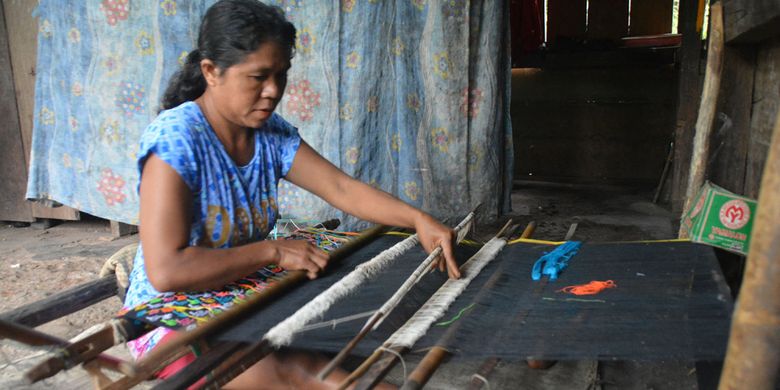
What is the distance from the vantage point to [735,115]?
2598 mm

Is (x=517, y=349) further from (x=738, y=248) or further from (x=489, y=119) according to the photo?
(x=489, y=119)

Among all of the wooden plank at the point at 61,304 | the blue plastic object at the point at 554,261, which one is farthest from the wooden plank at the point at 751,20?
the wooden plank at the point at 61,304

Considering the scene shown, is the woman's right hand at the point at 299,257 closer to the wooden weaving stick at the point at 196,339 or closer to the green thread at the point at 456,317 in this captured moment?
the wooden weaving stick at the point at 196,339

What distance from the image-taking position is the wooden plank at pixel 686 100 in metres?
5.28

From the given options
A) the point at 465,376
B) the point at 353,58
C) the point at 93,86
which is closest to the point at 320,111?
the point at 353,58

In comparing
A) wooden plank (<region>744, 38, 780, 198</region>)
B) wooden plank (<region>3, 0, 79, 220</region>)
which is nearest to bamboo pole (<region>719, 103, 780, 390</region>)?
wooden plank (<region>744, 38, 780, 198</region>)

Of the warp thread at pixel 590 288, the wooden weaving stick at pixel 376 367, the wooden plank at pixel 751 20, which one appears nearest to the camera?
the wooden weaving stick at pixel 376 367

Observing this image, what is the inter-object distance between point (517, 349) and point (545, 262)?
2.09 ft

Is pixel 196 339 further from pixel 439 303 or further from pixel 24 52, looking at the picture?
pixel 24 52

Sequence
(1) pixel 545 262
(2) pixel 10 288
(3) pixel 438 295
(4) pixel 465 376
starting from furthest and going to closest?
1. (2) pixel 10 288
2. (4) pixel 465 376
3. (1) pixel 545 262
4. (3) pixel 438 295

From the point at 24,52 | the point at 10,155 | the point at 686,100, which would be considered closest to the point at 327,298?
the point at 24,52

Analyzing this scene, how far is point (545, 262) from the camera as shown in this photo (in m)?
1.80

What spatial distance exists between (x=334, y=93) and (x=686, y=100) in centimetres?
357

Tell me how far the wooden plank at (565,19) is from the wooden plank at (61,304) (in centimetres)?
694
